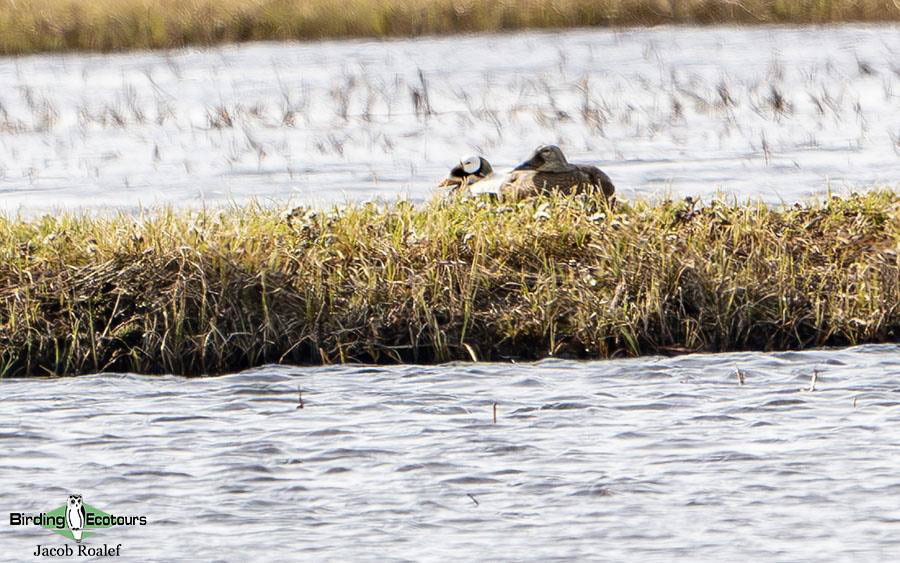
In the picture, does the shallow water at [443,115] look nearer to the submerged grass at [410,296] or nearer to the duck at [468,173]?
the duck at [468,173]

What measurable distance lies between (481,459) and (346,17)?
57.2 ft

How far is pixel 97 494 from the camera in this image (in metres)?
6.45

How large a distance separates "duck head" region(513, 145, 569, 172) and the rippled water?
3418 millimetres

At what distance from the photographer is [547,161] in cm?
1177

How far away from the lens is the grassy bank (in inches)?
908

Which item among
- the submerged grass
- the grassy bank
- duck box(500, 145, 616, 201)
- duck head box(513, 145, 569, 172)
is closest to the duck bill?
duck box(500, 145, 616, 201)

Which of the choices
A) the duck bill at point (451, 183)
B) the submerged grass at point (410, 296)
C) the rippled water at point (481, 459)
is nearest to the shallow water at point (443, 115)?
the duck bill at point (451, 183)

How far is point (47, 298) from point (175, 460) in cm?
236

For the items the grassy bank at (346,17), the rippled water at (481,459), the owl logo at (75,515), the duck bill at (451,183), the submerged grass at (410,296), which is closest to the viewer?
the rippled water at (481,459)

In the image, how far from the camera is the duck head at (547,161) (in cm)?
1169

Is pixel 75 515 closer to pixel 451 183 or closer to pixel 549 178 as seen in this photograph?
pixel 549 178

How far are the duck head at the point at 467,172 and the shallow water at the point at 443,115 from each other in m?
0.34

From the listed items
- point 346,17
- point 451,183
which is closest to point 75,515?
point 451,183

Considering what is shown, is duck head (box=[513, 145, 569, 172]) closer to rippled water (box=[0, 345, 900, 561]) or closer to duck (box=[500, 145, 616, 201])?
duck (box=[500, 145, 616, 201])
